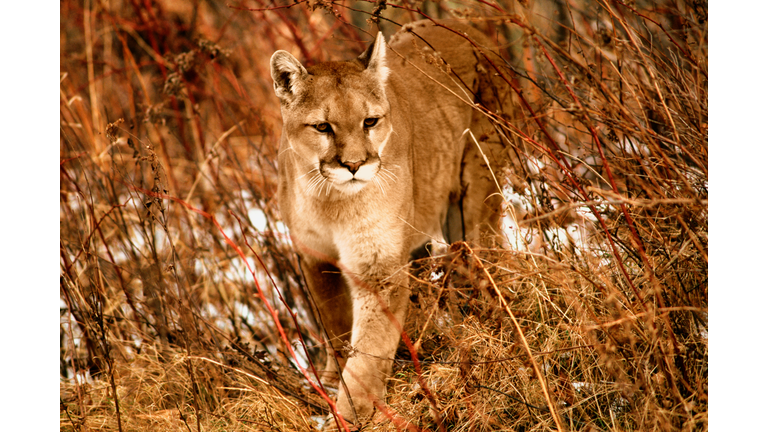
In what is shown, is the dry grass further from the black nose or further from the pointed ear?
the black nose

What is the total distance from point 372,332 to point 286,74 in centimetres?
120

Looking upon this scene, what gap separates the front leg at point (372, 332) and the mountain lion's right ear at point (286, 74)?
863 millimetres

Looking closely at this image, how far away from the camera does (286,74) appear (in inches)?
118

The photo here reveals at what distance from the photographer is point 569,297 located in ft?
8.93

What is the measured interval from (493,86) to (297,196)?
1.32 metres

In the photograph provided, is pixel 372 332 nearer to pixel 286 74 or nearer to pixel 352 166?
pixel 352 166

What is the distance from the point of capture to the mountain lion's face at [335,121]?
9.30 ft

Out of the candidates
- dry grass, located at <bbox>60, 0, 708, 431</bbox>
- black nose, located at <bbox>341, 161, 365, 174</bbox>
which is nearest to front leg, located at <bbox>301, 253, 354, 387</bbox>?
dry grass, located at <bbox>60, 0, 708, 431</bbox>

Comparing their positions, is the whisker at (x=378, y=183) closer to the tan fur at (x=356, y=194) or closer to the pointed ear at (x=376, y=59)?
the tan fur at (x=356, y=194)

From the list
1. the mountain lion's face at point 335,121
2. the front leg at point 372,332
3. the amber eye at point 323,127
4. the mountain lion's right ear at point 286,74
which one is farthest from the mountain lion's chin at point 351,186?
the mountain lion's right ear at point 286,74

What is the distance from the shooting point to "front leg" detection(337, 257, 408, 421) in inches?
115

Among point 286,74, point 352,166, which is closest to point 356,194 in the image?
point 352,166
